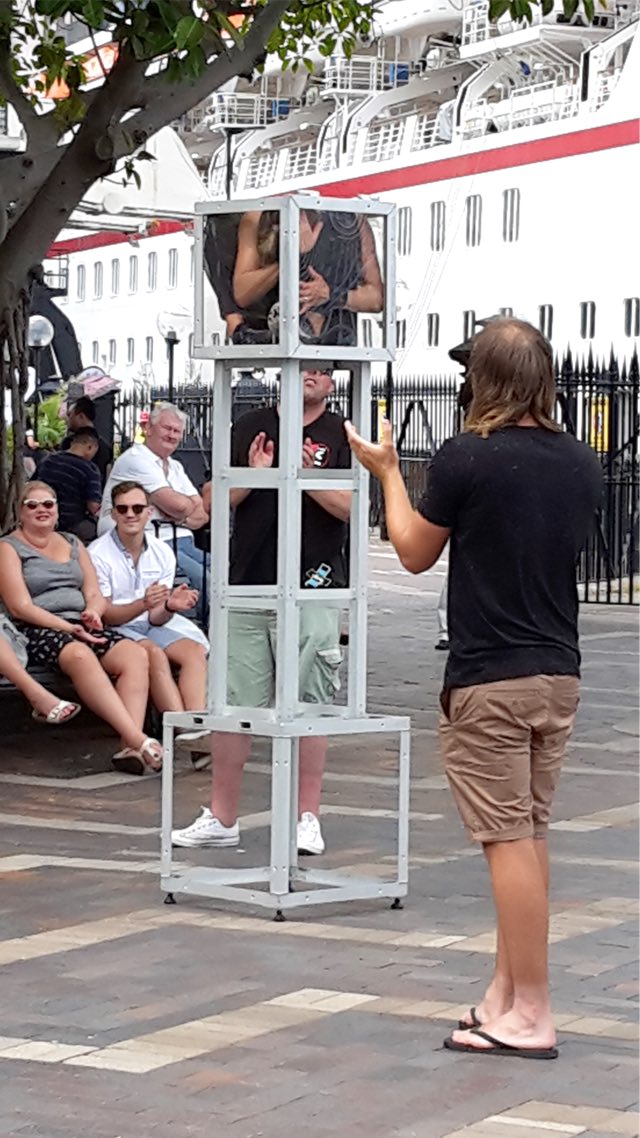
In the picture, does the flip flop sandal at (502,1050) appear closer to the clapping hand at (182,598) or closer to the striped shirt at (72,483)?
the clapping hand at (182,598)

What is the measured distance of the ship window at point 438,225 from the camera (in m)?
46.5

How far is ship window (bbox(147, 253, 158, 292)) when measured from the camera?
56500mm

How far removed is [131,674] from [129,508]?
86cm

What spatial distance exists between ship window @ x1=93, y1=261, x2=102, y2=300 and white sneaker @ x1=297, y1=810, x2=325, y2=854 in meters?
53.6

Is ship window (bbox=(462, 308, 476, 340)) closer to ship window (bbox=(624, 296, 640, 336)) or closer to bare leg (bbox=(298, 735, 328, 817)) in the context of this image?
ship window (bbox=(624, 296, 640, 336))

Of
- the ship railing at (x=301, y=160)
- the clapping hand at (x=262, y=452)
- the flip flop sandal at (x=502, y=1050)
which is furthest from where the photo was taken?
the ship railing at (x=301, y=160)

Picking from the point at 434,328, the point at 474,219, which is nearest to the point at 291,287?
the point at 474,219

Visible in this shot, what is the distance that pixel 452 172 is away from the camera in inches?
1857

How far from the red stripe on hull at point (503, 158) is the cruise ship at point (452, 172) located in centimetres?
4

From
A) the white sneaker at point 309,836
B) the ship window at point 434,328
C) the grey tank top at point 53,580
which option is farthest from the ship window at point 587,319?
the white sneaker at point 309,836

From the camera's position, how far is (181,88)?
10766mm

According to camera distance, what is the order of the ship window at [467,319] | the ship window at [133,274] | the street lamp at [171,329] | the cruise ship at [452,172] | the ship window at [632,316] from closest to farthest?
1. the street lamp at [171,329]
2. the ship window at [632,316]
3. the cruise ship at [452,172]
4. the ship window at [467,319]
5. the ship window at [133,274]

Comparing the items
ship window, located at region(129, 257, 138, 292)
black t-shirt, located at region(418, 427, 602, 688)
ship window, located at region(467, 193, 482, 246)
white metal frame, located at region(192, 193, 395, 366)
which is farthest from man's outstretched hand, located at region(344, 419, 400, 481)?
ship window, located at region(129, 257, 138, 292)

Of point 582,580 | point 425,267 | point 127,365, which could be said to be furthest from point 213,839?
point 127,365
